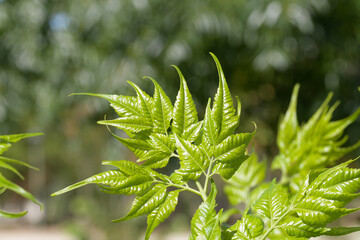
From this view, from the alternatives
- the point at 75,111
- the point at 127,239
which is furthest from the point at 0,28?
the point at 127,239

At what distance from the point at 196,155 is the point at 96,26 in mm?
3282

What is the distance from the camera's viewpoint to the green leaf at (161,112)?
232mm

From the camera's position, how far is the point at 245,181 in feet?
1.32

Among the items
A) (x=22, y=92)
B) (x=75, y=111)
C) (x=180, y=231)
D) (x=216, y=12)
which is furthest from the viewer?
(x=180, y=231)

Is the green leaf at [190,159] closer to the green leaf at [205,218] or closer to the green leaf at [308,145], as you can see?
the green leaf at [205,218]

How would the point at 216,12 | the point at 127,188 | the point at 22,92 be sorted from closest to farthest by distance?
the point at 127,188, the point at 216,12, the point at 22,92

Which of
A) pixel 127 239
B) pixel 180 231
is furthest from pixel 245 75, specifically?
pixel 180 231

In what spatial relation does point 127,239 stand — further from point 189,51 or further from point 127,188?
point 127,188

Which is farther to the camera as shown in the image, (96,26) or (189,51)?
(96,26)

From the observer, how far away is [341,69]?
3.11m

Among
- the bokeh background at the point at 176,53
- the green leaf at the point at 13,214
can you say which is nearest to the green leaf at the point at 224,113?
the green leaf at the point at 13,214

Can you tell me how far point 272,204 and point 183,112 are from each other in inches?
2.7

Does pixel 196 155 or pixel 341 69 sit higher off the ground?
pixel 341 69

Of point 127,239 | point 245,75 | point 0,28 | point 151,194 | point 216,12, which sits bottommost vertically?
point 151,194
